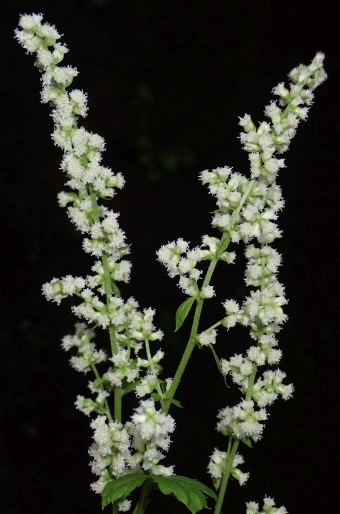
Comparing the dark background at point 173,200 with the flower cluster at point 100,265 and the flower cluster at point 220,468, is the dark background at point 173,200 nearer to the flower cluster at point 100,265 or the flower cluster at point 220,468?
the flower cluster at point 220,468

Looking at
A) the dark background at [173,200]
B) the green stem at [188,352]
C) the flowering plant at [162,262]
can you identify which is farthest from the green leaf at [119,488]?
the dark background at [173,200]

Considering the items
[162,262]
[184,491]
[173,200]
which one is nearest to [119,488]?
[184,491]

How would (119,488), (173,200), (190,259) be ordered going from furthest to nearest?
(173,200)
(190,259)
(119,488)

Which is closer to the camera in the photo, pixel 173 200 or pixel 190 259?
pixel 190 259

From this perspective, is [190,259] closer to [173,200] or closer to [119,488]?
[119,488]

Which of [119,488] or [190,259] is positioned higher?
[190,259]

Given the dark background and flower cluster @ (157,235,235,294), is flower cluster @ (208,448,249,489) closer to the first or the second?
flower cluster @ (157,235,235,294)

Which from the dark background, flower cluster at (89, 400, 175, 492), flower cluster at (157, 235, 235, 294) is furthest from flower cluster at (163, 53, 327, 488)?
the dark background
